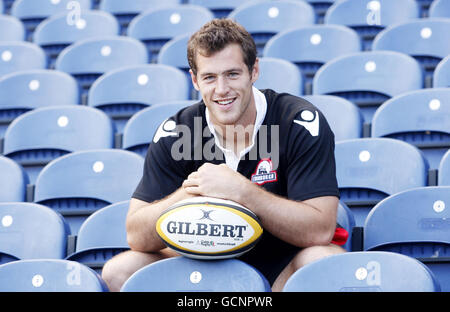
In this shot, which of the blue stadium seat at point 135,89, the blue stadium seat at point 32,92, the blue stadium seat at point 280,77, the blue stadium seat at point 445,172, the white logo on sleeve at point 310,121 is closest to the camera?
the white logo on sleeve at point 310,121

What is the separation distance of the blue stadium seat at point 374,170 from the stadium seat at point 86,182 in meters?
0.84

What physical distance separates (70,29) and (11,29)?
1.35ft

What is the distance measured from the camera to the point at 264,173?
225 cm

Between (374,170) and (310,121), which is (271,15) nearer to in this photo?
(374,170)

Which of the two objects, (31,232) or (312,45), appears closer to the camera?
(31,232)

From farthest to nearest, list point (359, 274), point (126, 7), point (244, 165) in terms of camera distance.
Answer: point (126, 7)
point (244, 165)
point (359, 274)

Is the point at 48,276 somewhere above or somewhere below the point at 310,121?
below

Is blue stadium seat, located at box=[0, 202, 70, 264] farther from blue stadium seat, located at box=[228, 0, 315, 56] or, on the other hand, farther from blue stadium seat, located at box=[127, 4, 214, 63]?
blue stadium seat, located at box=[228, 0, 315, 56]

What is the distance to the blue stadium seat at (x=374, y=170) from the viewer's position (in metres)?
2.67

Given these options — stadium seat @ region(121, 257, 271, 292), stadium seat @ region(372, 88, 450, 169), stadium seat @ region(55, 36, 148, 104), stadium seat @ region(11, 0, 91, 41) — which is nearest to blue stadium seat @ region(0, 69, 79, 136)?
stadium seat @ region(55, 36, 148, 104)

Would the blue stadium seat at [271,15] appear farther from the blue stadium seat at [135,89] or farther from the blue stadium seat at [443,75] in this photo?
the blue stadium seat at [443,75]

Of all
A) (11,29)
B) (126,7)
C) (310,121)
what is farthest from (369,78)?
(11,29)

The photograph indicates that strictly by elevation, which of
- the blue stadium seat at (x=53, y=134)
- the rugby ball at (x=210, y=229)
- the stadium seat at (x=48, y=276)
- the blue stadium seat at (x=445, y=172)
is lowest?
the stadium seat at (x=48, y=276)

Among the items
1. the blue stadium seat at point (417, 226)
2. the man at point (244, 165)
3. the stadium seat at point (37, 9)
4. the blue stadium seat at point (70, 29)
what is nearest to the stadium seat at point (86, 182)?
the man at point (244, 165)
